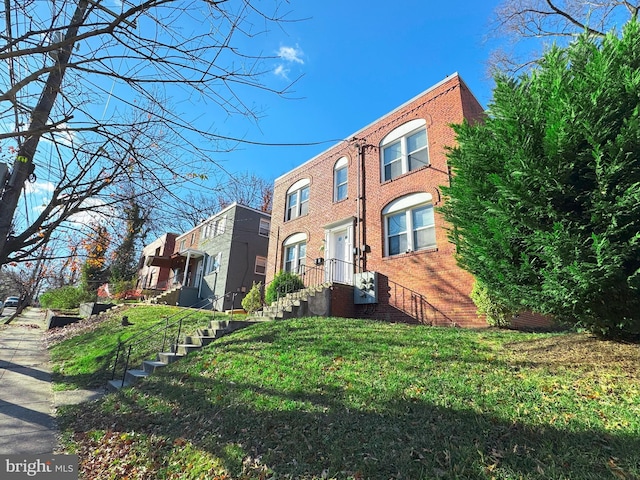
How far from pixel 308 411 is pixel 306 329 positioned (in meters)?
3.75

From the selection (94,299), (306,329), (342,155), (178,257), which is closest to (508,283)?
(306,329)

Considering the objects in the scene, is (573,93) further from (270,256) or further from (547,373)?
(270,256)

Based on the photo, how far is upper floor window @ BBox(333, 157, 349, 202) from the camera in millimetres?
14008

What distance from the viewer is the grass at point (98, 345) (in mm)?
8141

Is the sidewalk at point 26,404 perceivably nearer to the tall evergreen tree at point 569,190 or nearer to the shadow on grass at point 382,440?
the shadow on grass at point 382,440

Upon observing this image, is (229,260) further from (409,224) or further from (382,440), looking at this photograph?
(382,440)

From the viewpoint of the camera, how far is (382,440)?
3.20m

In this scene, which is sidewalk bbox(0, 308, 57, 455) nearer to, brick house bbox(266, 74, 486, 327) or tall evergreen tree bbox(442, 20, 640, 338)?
tall evergreen tree bbox(442, 20, 640, 338)

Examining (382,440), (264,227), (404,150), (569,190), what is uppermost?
(404,150)

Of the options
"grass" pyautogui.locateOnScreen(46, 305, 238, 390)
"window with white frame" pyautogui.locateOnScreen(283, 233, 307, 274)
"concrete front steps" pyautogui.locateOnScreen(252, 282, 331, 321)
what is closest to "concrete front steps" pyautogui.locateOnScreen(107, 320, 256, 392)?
"grass" pyautogui.locateOnScreen(46, 305, 238, 390)

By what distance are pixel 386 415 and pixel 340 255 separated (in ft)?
31.8

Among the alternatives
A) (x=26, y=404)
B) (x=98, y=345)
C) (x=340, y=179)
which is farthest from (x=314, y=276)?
(x=26, y=404)

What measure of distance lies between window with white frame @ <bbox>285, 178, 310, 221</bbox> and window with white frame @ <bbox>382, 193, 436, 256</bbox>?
498 cm

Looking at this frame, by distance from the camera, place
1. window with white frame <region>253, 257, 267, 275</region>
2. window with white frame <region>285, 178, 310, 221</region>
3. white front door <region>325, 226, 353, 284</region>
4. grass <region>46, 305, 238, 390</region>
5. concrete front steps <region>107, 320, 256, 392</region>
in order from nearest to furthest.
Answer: concrete front steps <region>107, 320, 256, 392</region>
grass <region>46, 305, 238, 390</region>
white front door <region>325, 226, 353, 284</region>
window with white frame <region>285, 178, 310, 221</region>
window with white frame <region>253, 257, 267, 275</region>
